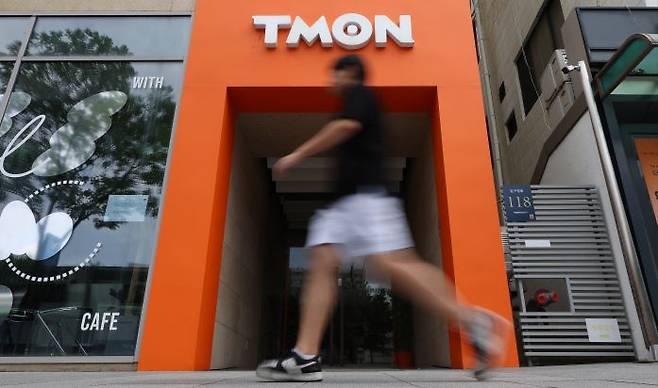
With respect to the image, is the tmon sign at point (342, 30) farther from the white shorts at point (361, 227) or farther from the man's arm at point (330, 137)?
the white shorts at point (361, 227)

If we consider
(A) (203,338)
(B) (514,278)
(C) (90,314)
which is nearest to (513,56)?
(B) (514,278)

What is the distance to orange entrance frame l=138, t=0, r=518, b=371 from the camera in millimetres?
5277

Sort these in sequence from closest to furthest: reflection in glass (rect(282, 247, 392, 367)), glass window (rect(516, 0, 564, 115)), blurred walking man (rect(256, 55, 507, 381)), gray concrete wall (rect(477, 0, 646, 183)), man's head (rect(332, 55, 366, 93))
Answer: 1. blurred walking man (rect(256, 55, 507, 381))
2. man's head (rect(332, 55, 366, 93))
3. glass window (rect(516, 0, 564, 115))
4. gray concrete wall (rect(477, 0, 646, 183))
5. reflection in glass (rect(282, 247, 392, 367))

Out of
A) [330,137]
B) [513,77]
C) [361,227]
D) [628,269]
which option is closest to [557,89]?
[628,269]

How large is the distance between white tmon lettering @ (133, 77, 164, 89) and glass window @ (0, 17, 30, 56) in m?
1.98

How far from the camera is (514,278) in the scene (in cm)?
602

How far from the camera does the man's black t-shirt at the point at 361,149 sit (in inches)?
110

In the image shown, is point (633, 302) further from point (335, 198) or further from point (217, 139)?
point (217, 139)

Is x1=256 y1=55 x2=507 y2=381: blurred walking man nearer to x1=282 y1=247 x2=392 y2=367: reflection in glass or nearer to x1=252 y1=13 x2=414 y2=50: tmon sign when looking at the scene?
x1=252 y1=13 x2=414 y2=50: tmon sign

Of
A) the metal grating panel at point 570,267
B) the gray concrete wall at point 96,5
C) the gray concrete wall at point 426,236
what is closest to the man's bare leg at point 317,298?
the metal grating panel at point 570,267

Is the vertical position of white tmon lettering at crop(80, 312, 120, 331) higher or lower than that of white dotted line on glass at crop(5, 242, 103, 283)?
lower

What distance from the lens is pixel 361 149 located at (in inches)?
112

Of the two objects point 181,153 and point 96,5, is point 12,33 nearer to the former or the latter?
point 96,5

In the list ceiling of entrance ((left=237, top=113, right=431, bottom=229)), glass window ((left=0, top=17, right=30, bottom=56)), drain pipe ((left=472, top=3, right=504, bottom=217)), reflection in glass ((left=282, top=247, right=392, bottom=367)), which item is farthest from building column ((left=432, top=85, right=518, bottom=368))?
glass window ((left=0, top=17, right=30, bottom=56))
